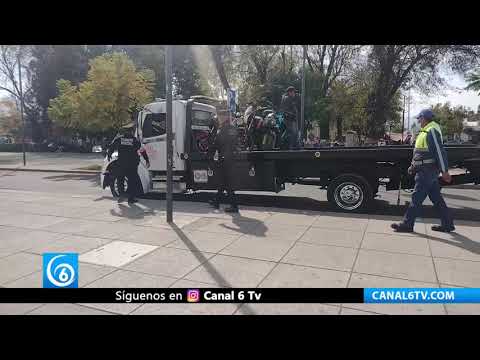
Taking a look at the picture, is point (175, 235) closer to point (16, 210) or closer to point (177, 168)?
point (177, 168)

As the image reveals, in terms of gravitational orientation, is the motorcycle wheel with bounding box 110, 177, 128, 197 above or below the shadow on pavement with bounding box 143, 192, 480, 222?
above

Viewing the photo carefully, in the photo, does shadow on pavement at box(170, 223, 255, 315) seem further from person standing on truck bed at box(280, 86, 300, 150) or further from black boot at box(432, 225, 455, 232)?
person standing on truck bed at box(280, 86, 300, 150)

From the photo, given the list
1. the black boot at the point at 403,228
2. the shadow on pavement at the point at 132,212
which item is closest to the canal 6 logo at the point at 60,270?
the shadow on pavement at the point at 132,212

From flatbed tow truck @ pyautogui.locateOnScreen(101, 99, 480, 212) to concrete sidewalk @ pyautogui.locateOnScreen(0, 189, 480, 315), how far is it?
0.73 meters

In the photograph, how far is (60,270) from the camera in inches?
163

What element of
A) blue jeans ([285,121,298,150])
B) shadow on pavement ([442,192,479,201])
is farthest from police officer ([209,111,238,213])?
shadow on pavement ([442,192,479,201])

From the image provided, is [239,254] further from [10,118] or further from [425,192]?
[10,118]

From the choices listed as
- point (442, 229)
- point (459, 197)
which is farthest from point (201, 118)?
point (459, 197)

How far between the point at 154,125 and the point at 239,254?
5.51 meters

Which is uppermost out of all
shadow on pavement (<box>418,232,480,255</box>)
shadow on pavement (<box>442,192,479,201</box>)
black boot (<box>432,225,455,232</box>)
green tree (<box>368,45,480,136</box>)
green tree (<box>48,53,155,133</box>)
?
green tree (<box>368,45,480,136</box>)

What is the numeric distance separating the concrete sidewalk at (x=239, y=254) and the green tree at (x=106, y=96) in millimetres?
10768

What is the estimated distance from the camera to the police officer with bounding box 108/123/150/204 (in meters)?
8.16

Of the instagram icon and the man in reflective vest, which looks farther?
the man in reflective vest
